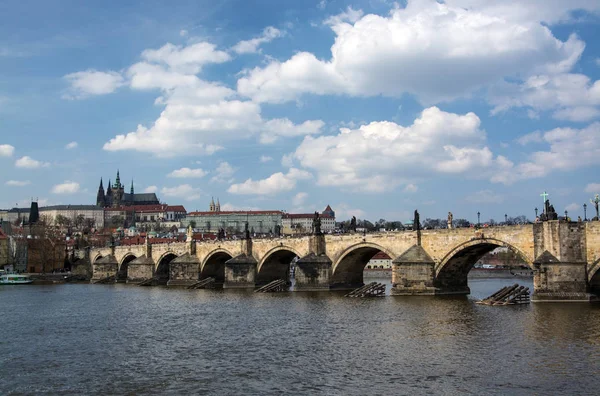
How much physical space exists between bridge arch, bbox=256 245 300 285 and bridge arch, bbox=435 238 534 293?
16803 millimetres

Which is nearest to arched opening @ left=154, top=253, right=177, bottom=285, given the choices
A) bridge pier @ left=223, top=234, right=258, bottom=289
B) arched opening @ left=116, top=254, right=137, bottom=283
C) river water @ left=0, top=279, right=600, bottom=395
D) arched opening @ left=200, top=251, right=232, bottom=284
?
arched opening @ left=200, top=251, right=232, bottom=284

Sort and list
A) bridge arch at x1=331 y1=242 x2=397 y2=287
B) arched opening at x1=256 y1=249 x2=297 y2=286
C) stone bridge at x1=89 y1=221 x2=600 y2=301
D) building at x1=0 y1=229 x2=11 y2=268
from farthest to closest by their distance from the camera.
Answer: building at x1=0 y1=229 x2=11 y2=268 < arched opening at x1=256 y1=249 x2=297 y2=286 < bridge arch at x1=331 y1=242 x2=397 y2=287 < stone bridge at x1=89 y1=221 x2=600 y2=301

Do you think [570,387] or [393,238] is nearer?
[570,387]

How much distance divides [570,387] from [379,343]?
782 cm

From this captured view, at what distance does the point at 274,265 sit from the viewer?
5559 centimetres

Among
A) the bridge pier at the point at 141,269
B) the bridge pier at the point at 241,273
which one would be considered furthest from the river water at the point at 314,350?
the bridge pier at the point at 141,269

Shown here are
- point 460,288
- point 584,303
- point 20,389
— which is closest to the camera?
point 20,389

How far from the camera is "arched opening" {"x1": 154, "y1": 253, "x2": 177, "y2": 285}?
2841 inches

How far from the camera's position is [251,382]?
1664 centimetres

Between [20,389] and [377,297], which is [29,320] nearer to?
[20,389]

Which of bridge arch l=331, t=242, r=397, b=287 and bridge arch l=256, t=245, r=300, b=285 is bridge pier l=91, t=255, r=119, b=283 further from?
bridge arch l=331, t=242, r=397, b=287

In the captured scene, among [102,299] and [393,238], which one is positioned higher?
[393,238]

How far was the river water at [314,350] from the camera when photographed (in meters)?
16.1

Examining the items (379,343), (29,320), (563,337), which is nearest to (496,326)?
(563,337)
